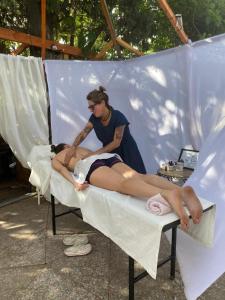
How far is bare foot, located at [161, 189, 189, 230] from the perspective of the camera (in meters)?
1.43

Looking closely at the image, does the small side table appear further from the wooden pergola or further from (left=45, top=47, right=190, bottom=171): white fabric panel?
the wooden pergola

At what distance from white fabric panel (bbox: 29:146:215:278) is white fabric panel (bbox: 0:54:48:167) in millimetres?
1315

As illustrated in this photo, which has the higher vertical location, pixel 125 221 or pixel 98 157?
pixel 98 157

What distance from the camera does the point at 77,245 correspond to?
91.7 inches

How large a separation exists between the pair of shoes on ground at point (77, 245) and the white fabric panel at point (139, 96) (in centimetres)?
118

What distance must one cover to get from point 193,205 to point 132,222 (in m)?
0.31

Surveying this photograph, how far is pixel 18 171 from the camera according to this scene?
166 inches

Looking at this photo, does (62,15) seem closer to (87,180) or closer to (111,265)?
(87,180)

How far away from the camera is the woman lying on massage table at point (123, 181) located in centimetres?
148

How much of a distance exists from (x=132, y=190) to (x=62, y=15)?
3442mm

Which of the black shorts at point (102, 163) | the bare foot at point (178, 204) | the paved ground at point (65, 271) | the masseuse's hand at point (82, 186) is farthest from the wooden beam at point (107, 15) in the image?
the bare foot at point (178, 204)

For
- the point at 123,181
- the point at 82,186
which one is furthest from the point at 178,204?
the point at 82,186

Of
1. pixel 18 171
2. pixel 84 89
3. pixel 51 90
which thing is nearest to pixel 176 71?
pixel 84 89

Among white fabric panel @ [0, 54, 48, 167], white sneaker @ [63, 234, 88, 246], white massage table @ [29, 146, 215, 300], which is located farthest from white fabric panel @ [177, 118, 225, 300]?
white fabric panel @ [0, 54, 48, 167]
